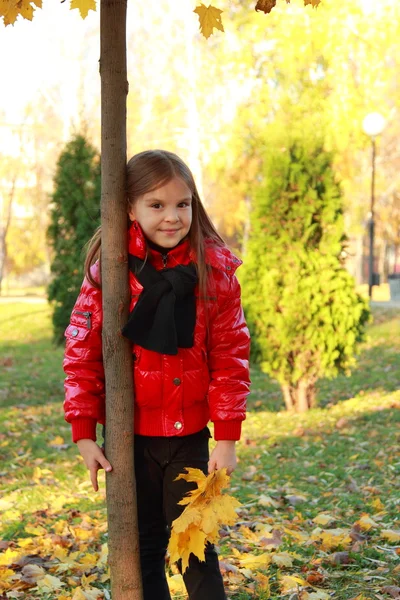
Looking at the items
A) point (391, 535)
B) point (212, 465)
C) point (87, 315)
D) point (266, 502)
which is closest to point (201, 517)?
point (212, 465)

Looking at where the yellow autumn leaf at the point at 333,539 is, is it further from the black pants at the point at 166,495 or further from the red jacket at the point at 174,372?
the red jacket at the point at 174,372

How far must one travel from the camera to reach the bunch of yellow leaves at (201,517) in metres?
2.12

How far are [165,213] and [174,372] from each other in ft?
1.59

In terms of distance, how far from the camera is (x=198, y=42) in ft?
60.8

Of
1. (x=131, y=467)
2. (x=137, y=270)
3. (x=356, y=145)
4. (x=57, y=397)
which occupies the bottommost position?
(x=57, y=397)

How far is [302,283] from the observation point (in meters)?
7.54

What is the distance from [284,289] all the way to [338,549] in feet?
14.5

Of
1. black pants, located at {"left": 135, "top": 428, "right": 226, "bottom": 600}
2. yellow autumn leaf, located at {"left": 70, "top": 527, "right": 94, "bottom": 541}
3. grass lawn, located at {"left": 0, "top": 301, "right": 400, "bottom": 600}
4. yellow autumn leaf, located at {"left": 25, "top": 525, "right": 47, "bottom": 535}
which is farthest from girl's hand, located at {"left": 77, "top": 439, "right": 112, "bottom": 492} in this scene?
yellow autumn leaf, located at {"left": 25, "top": 525, "right": 47, "bottom": 535}

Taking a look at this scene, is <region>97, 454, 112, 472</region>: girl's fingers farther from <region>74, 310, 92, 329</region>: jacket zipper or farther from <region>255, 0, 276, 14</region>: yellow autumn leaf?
<region>255, 0, 276, 14</region>: yellow autumn leaf

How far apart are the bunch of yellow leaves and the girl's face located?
0.71m

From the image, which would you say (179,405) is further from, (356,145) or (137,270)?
(356,145)

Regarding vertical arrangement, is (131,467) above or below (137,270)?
below

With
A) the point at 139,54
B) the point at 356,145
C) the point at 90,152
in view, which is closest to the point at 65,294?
the point at 90,152

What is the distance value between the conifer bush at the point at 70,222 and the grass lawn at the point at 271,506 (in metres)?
1.23
